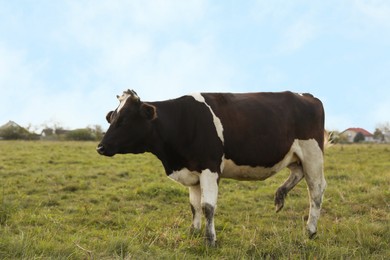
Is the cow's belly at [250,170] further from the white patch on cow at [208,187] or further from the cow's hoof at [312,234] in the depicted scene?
the cow's hoof at [312,234]

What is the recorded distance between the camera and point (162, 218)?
26.2 feet

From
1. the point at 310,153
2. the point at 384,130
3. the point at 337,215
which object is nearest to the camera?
the point at 310,153

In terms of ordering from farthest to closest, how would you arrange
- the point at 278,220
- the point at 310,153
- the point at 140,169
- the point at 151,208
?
1. the point at 140,169
2. the point at 151,208
3. the point at 278,220
4. the point at 310,153

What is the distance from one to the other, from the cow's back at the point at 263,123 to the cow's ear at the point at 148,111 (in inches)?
35.8

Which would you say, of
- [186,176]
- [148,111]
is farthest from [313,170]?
[148,111]

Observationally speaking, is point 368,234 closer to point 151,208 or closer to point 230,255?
point 230,255

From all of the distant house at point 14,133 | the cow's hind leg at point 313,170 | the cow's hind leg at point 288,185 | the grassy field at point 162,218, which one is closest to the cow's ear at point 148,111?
the grassy field at point 162,218

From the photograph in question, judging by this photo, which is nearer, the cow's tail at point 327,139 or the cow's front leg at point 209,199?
the cow's front leg at point 209,199

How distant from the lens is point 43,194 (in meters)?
10.4

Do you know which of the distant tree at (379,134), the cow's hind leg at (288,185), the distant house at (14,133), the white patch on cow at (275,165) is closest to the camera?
the white patch on cow at (275,165)

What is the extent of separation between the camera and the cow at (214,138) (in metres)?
5.80

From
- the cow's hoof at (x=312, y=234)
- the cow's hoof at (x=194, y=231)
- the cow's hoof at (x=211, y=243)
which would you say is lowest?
the cow's hoof at (x=312, y=234)

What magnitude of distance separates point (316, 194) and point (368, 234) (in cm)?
108

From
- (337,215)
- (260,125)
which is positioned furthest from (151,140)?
(337,215)
